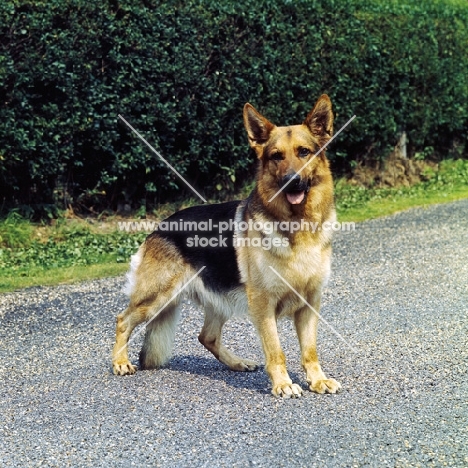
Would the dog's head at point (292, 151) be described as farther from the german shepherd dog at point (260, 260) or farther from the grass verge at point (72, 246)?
the grass verge at point (72, 246)

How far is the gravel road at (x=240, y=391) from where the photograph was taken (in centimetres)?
454

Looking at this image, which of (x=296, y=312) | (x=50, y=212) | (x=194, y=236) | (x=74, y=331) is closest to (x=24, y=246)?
(x=50, y=212)

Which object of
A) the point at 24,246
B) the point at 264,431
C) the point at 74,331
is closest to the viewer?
the point at 264,431

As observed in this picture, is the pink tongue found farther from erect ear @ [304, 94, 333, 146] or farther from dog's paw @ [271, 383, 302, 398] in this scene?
dog's paw @ [271, 383, 302, 398]

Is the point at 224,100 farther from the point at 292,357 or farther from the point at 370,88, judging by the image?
the point at 292,357

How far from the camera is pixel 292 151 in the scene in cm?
561

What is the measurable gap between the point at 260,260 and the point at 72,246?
5490 millimetres

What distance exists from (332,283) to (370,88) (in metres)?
6.45

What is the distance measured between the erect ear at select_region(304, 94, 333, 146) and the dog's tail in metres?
1.72

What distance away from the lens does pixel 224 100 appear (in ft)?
39.8

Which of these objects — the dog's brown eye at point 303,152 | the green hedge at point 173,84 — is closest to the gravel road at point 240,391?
the dog's brown eye at point 303,152

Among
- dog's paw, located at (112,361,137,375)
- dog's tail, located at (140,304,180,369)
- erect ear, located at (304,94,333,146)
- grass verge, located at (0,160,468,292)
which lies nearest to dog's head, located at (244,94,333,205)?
erect ear, located at (304,94,333,146)

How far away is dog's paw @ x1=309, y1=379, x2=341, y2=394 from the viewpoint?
18.1 ft

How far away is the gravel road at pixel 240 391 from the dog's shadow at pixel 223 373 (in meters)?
0.01
